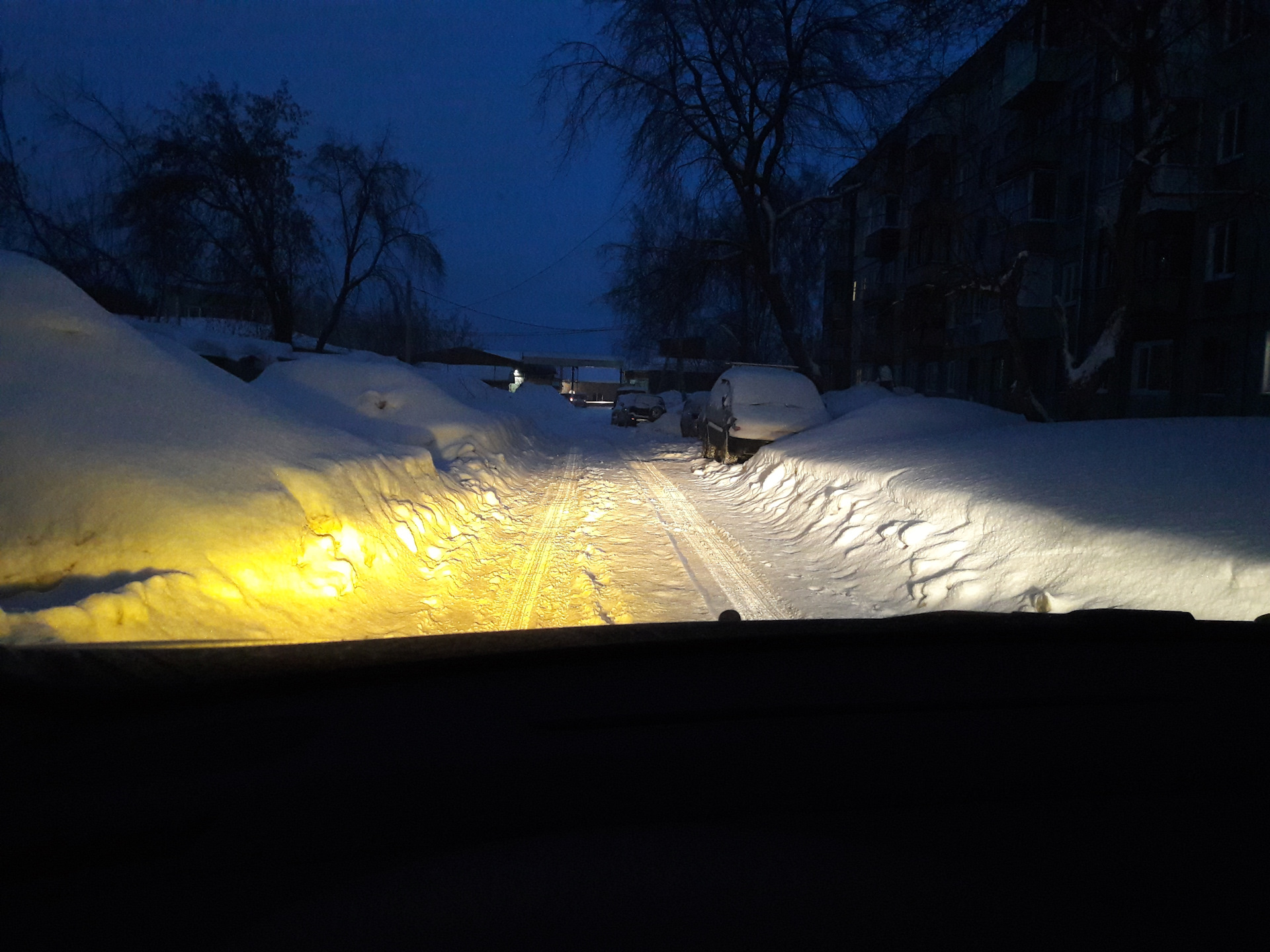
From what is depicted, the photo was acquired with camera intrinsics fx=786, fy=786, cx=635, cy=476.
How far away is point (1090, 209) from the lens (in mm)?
22922

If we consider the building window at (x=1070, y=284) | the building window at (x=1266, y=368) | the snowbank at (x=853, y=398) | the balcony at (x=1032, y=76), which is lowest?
the snowbank at (x=853, y=398)

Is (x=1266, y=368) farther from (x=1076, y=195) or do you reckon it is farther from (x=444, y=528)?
(x=444, y=528)

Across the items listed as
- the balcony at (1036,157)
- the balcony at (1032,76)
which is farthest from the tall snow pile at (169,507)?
the balcony at (1032,76)

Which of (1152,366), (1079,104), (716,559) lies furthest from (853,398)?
(716,559)

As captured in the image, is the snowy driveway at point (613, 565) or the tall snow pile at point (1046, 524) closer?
the tall snow pile at point (1046, 524)

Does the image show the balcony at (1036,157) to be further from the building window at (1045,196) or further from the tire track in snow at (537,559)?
the tire track in snow at (537,559)

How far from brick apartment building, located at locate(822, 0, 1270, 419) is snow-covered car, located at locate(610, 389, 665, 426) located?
9.41 m

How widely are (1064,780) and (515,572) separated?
5433mm

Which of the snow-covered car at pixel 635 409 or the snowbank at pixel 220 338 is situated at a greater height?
the snowbank at pixel 220 338

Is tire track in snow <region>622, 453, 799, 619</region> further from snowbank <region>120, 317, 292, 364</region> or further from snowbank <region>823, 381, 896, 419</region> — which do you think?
snowbank <region>120, 317, 292, 364</region>

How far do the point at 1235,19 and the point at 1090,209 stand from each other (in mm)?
13245

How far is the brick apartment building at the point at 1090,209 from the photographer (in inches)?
519

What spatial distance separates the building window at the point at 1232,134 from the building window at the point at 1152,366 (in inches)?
188

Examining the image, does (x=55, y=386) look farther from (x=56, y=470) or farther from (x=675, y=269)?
(x=675, y=269)
